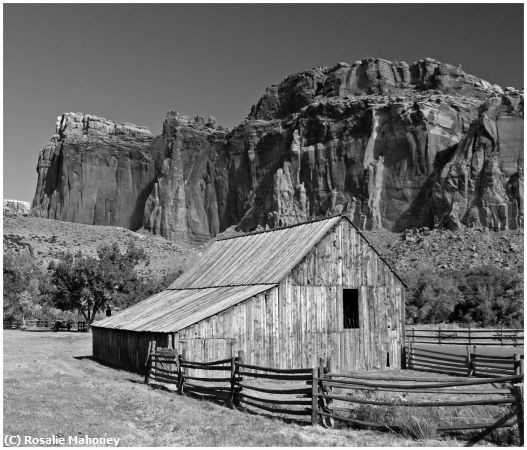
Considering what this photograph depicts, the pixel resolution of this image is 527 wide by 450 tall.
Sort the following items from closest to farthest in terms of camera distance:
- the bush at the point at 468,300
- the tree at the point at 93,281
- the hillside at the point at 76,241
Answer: the tree at the point at 93,281 < the bush at the point at 468,300 < the hillside at the point at 76,241

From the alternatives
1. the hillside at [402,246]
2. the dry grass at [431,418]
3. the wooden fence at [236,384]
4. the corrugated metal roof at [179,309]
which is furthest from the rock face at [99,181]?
the dry grass at [431,418]

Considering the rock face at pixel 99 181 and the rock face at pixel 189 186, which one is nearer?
the rock face at pixel 189 186

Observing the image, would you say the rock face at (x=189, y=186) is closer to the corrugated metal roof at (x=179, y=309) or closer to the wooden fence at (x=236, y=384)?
the corrugated metal roof at (x=179, y=309)

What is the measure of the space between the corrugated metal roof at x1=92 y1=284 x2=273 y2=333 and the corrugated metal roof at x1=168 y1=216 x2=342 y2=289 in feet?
2.00

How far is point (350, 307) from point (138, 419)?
13762mm

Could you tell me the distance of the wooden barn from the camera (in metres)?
22.6

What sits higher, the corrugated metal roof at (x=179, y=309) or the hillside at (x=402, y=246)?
the hillside at (x=402, y=246)

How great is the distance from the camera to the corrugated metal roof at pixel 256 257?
2527cm

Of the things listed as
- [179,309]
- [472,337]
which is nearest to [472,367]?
[472,337]

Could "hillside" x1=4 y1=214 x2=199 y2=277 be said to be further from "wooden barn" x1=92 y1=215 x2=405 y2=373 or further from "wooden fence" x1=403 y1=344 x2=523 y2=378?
"wooden fence" x1=403 y1=344 x2=523 y2=378

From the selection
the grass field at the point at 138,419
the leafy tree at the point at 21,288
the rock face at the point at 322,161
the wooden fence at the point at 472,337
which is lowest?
the grass field at the point at 138,419

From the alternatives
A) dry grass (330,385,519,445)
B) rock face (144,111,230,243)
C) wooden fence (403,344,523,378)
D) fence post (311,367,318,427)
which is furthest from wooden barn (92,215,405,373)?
rock face (144,111,230,243)

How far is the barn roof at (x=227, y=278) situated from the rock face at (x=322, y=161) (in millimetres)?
71423

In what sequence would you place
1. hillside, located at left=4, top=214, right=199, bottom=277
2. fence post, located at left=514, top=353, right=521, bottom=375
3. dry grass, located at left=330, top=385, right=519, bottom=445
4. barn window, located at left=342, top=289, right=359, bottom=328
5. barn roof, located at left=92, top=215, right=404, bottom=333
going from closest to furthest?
dry grass, located at left=330, top=385, right=519, bottom=445 < fence post, located at left=514, top=353, right=521, bottom=375 < barn roof, located at left=92, top=215, right=404, bottom=333 < barn window, located at left=342, top=289, right=359, bottom=328 < hillside, located at left=4, top=214, right=199, bottom=277
